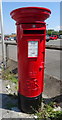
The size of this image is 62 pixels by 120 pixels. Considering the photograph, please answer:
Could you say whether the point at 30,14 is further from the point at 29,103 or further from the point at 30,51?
the point at 29,103

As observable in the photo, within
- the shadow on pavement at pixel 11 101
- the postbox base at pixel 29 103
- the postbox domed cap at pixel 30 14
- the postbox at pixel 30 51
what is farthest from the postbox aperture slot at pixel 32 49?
the shadow on pavement at pixel 11 101

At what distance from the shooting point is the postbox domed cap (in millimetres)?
1807

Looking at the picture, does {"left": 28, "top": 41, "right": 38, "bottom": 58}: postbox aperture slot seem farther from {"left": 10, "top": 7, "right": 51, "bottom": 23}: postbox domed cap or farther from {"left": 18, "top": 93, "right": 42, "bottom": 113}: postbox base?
{"left": 18, "top": 93, "right": 42, "bottom": 113}: postbox base

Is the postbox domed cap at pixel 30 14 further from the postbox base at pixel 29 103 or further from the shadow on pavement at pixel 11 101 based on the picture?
the shadow on pavement at pixel 11 101

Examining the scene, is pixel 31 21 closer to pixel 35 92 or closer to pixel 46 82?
pixel 35 92

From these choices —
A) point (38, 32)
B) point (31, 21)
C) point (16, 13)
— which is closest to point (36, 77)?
point (38, 32)

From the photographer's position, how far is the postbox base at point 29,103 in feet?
7.30

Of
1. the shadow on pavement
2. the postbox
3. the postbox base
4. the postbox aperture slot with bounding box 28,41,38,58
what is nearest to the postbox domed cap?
the postbox

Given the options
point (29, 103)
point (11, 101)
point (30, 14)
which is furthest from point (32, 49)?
point (11, 101)

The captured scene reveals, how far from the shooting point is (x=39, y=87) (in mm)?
2246

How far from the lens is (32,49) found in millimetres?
2029

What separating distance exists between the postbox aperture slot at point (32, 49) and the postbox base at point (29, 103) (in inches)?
Answer: 30.3

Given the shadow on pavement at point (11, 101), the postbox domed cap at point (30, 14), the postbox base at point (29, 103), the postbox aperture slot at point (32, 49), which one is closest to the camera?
the postbox domed cap at point (30, 14)

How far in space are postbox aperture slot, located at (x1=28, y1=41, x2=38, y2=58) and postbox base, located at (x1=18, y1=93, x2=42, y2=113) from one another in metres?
0.77
